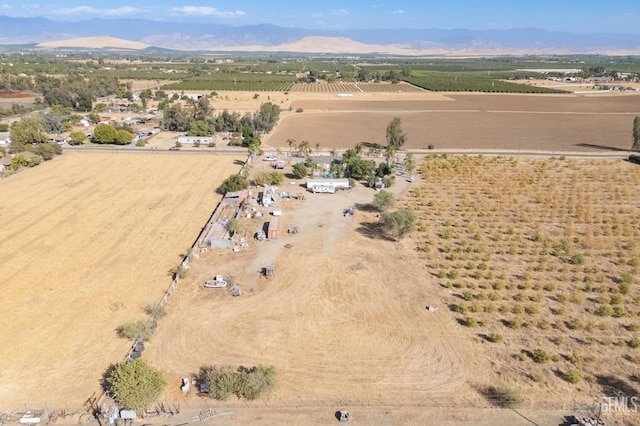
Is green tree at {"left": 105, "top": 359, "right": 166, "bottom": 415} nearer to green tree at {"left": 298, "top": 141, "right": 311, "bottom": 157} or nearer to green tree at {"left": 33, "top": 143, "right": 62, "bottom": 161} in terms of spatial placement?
green tree at {"left": 298, "top": 141, "right": 311, "bottom": 157}

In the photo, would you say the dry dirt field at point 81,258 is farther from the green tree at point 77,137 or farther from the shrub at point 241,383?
the green tree at point 77,137

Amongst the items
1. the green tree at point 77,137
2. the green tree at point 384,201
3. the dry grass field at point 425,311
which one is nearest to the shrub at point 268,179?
the dry grass field at point 425,311

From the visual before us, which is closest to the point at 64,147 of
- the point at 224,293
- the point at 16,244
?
the point at 16,244

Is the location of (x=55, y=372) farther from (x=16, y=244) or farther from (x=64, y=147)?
(x=64, y=147)

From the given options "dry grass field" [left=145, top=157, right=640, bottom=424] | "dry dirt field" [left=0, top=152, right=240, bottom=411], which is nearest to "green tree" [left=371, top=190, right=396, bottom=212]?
"dry grass field" [left=145, top=157, right=640, bottom=424]

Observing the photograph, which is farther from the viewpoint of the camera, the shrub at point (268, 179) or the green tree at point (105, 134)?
the green tree at point (105, 134)

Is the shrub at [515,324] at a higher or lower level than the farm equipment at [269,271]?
lower

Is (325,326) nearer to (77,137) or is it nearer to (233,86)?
(77,137)
